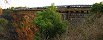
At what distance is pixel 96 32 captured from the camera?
1286cm

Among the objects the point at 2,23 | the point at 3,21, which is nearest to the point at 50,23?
the point at 2,23

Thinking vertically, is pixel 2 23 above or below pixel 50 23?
below

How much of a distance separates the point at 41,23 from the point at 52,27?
165 centimetres

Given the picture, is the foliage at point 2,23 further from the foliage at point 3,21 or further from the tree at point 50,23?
the tree at point 50,23

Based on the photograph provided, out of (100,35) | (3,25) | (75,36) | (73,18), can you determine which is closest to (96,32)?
(100,35)

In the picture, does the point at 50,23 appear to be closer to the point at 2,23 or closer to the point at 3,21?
the point at 2,23

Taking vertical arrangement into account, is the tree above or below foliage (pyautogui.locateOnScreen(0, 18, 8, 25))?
above

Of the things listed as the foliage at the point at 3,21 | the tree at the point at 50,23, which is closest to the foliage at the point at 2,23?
the foliage at the point at 3,21

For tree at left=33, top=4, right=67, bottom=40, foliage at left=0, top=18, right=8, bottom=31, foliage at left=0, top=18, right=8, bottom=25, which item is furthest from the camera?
foliage at left=0, top=18, right=8, bottom=25

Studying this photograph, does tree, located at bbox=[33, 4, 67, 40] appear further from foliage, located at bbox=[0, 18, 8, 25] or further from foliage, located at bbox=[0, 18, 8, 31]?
foliage, located at bbox=[0, 18, 8, 25]

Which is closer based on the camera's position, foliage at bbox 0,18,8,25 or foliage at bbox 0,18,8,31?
foliage at bbox 0,18,8,31

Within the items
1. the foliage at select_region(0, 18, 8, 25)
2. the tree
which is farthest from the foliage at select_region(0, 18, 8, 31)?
the tree

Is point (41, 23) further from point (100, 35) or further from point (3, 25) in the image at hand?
point (100, 35)

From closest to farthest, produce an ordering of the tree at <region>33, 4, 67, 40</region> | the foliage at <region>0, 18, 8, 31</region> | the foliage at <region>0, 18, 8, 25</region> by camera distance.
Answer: the tree at <region>33, 4, 67, 40</region>
the foliage at <region>0, 18, 8, 31</region>
the foliage at <region>0, 18, 8, 25</region>
